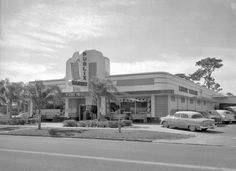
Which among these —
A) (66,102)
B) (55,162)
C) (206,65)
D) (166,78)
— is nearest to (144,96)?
(166,78)

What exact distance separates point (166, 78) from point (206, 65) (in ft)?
139

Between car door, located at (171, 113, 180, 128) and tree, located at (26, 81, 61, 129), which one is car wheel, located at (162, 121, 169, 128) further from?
tree, located at (26, 81, 61, 129)

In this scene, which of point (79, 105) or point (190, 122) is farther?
point (79, 105)

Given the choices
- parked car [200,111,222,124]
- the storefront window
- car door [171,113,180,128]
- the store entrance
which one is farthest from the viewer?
the store entrance

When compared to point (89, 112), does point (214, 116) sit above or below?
below

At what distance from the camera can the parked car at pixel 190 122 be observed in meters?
21.3

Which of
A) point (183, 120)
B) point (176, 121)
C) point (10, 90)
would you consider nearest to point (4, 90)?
point (10, 90)

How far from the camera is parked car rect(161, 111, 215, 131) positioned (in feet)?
69.9

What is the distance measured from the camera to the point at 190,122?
21812 mm

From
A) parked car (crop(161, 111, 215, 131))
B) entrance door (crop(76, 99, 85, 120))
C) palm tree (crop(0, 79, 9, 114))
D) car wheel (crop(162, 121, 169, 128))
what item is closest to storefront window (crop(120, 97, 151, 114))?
entrance door (crop(76, 99, 85, 120))

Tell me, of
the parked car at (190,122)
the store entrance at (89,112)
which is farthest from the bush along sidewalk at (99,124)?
the store entrance at (89,112)

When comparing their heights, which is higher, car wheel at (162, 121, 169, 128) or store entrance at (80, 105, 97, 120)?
store entrance at (80, 105, 97, 120)

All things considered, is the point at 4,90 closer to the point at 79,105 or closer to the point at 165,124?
the point at 79,105

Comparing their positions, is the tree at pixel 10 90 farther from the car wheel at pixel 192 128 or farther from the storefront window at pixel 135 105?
the car wheel at pixel 192 128
